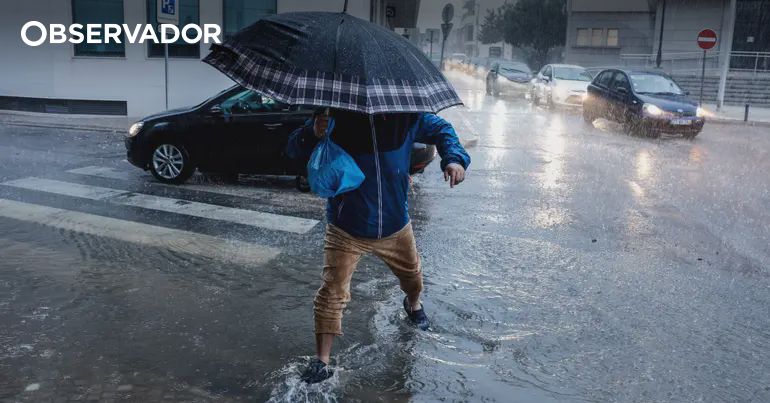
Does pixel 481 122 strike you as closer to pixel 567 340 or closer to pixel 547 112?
pixel 547 112

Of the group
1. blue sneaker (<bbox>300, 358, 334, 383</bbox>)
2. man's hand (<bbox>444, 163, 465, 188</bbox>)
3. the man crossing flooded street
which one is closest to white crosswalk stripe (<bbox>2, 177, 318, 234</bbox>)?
the man crossing flooded street

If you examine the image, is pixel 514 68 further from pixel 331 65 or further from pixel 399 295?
pixel 331 65

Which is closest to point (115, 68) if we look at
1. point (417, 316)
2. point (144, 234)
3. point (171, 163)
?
point (171, 163)

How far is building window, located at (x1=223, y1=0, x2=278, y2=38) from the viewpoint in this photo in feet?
58.1

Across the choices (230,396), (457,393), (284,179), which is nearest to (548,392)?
(457,393)

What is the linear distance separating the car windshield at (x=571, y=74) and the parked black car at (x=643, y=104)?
5.31m

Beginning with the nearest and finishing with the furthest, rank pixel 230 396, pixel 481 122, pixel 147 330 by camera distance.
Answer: pixel 230 396
pixel 147 330
pixel 481 122

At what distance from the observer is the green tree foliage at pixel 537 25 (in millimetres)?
52844

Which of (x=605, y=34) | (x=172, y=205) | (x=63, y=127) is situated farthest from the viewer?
(x=605, y=34)

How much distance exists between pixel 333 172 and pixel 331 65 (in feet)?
1.71

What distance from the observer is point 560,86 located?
24328 millimetres

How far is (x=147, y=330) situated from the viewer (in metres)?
4.46

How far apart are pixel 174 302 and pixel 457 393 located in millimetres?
2252

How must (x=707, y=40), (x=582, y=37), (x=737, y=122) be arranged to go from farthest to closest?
1. (x=582, y=37)
2. (x=707, y=40)
3. (x=737, y=122)
